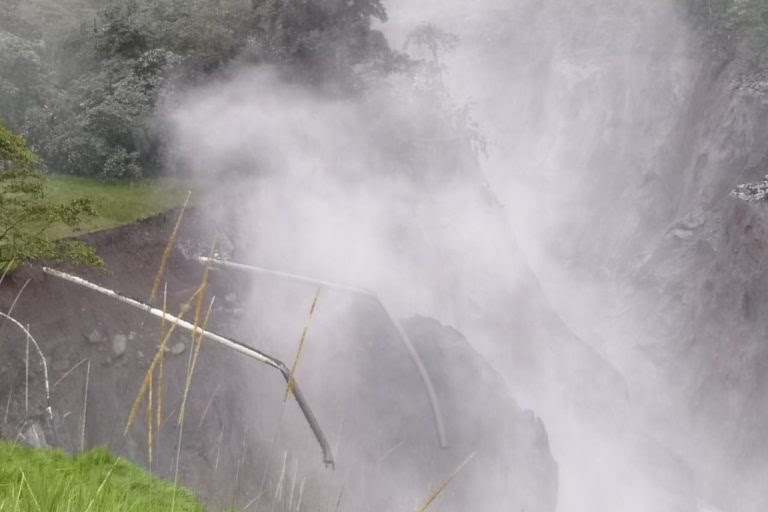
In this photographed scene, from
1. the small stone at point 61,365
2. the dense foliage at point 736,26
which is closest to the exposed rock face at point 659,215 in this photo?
the dense foliage at point 736,26

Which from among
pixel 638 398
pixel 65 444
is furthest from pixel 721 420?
pixel 65 444

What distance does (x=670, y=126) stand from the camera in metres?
23.3

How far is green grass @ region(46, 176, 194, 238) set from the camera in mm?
9695

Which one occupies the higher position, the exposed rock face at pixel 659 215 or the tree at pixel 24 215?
the exposed rock face at pixel 659 215

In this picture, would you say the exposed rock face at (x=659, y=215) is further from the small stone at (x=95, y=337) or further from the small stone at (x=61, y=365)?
the small stone at (x=61, y=365)

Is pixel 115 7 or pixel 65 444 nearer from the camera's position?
pixel 65 444

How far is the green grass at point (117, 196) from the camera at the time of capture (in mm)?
9695

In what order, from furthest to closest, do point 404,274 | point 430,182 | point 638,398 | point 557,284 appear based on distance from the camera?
point 557,284 → point 638,398 → point 430,182 → point 404,274

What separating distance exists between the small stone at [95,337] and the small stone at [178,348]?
1031 mm

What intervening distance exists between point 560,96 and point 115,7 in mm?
17196

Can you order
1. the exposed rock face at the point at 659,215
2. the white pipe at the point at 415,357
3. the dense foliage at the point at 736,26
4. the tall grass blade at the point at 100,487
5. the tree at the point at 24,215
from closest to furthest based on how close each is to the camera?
1. the tall grass blade at the point at 100,487
2. the tree at the point at 24,215
3. the white pipe at the point at 415,357
4. the exposed rock face at the point at 659,215
5. the dense foliage at the point at 736,26

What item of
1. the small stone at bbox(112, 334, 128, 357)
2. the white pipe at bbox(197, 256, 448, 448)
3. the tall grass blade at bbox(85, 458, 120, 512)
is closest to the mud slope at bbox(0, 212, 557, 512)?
the small stone at bbox(112, 334, 128, 357)

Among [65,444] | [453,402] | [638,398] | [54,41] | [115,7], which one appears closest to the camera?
[65,444]

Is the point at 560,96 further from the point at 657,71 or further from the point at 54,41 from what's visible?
the point at 54,41
